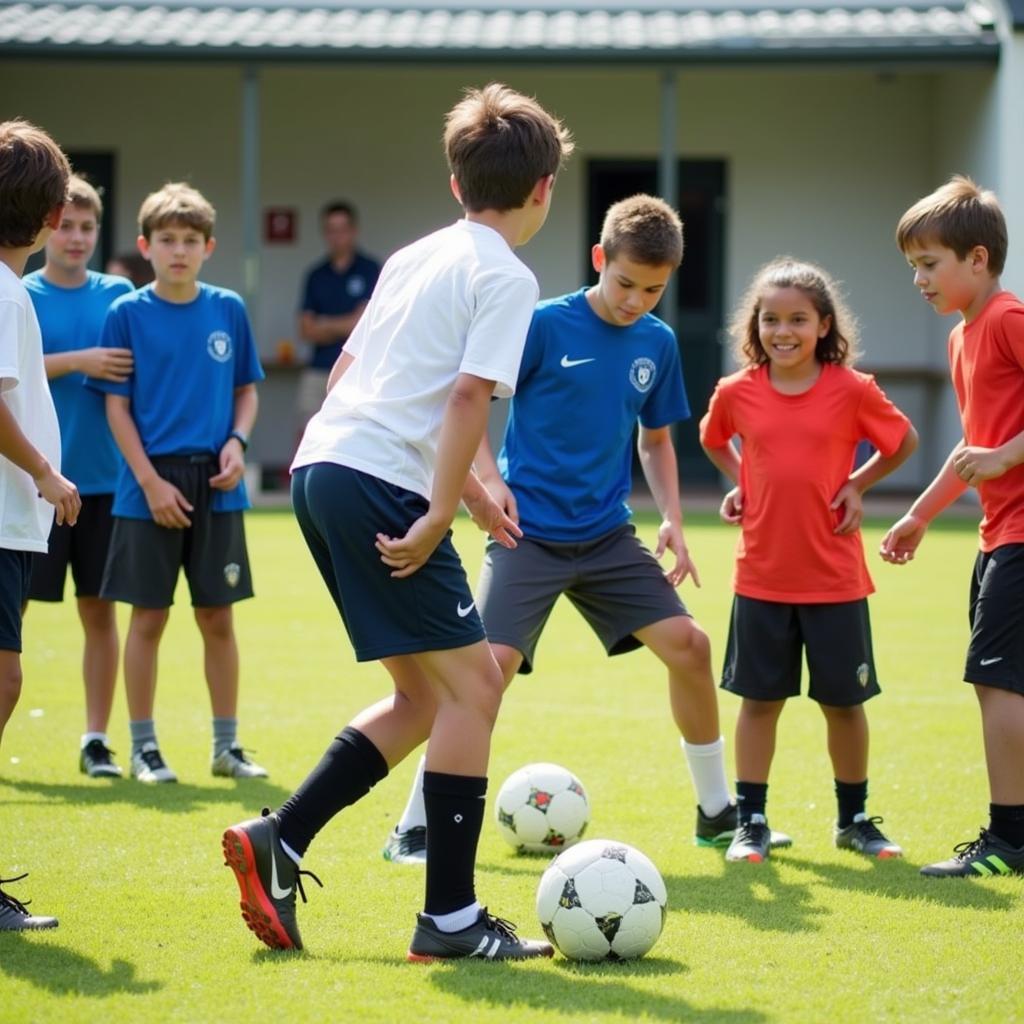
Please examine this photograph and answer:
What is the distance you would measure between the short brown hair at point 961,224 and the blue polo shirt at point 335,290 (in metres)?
12.1

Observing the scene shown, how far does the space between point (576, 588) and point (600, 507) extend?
259 millimetres

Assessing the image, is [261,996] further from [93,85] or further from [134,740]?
[93,85]

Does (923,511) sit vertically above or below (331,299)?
below

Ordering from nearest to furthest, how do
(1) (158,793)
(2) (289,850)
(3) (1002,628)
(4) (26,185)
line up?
(2) (289,850), (4) (26,185), (3) (1002,628), (1) (158,793)

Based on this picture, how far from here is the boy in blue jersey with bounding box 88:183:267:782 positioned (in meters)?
5.98

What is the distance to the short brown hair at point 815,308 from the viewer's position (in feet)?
16.9

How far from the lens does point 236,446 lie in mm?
6141

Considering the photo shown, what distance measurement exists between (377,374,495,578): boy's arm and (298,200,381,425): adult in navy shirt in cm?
1283

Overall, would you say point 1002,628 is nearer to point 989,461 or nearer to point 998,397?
point 989,461

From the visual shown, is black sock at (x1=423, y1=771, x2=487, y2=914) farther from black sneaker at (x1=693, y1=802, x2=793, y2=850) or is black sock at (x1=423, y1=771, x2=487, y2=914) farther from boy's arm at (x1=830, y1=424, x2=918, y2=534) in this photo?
boy's arm at (x1=830, y1=424, x2=918, y2=534)

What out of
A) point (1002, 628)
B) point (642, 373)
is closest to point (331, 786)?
point (642, 373)

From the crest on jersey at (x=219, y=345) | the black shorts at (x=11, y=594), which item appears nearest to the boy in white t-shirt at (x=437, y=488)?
the black shorts at (x=11, y=594)

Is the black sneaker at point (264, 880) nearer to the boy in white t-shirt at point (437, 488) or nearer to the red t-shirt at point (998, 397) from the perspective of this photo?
the boy in white t-shirt at point (437, 488)

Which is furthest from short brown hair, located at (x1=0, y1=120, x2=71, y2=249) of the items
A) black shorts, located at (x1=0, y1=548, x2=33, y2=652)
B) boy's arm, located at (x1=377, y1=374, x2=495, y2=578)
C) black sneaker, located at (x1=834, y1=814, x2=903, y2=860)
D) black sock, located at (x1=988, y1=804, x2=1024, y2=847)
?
black sock, located at (x1=988, y1=804, x2=1024, y2=847)
